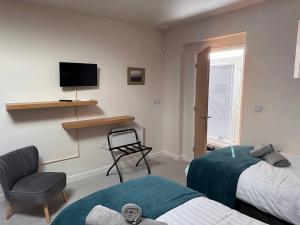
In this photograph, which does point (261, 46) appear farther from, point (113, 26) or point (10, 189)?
point (10, 189)

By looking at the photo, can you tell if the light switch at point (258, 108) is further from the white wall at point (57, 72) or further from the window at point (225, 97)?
the white wall at point (57, 72)

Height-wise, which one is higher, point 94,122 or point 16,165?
point 94,122

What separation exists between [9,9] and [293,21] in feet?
11.5

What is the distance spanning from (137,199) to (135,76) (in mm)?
2674

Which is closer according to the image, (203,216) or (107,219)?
(107,219)

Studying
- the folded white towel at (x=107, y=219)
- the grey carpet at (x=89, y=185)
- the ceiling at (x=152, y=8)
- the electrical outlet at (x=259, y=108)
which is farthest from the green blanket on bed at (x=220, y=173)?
the ceiling at (x=152, y=8)

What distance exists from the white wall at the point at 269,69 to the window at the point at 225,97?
5.20 ft

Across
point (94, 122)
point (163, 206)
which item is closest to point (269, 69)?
point (163, 206)

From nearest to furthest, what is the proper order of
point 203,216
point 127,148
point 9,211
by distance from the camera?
point 203,216, point 9,211, point 127,148

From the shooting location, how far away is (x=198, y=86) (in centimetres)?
392

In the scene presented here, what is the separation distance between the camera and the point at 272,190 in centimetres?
183

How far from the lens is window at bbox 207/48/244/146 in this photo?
15.5 ft

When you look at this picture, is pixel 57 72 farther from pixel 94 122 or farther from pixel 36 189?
pixel 36 189

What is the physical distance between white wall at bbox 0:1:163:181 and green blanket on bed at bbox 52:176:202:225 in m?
1.74
